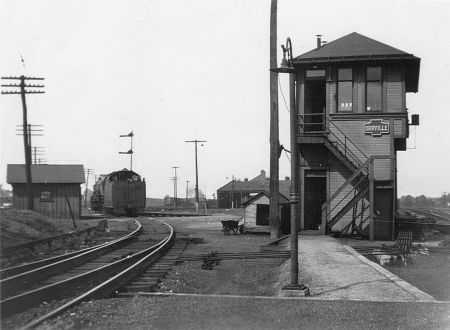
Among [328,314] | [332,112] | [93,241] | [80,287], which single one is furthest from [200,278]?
[332,112]

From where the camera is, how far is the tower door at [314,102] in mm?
22734

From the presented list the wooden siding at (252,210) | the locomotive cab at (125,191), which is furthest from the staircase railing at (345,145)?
the locomotive cab at (125,191)

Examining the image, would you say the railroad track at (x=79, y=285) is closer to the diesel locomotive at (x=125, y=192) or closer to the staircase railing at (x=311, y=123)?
the staircase railing at (x=311, y=123)

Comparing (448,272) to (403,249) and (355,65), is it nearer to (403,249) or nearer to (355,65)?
(403,249)

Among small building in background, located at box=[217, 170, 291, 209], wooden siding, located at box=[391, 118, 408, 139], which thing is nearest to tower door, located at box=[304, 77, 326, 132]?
wooden siding, located at box=[391, 118, 408, 139]

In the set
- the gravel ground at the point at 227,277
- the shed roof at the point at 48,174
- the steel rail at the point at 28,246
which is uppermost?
the shed roof at the point at 48,174

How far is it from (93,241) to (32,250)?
4662mm

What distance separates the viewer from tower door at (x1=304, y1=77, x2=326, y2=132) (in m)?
22.7

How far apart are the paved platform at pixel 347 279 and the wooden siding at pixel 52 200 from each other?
102ft

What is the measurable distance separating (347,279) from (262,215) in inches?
596

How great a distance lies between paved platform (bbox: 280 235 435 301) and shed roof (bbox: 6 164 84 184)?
32.0 meters

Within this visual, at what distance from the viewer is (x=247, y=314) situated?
7547 millimetres

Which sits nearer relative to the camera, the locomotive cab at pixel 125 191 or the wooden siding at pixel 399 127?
the wooden siding at pixel 399 127

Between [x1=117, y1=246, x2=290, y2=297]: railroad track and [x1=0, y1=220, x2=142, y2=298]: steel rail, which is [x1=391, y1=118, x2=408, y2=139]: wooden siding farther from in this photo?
[x1=0, y1=220, x2=142, y2=298]: steel rail
